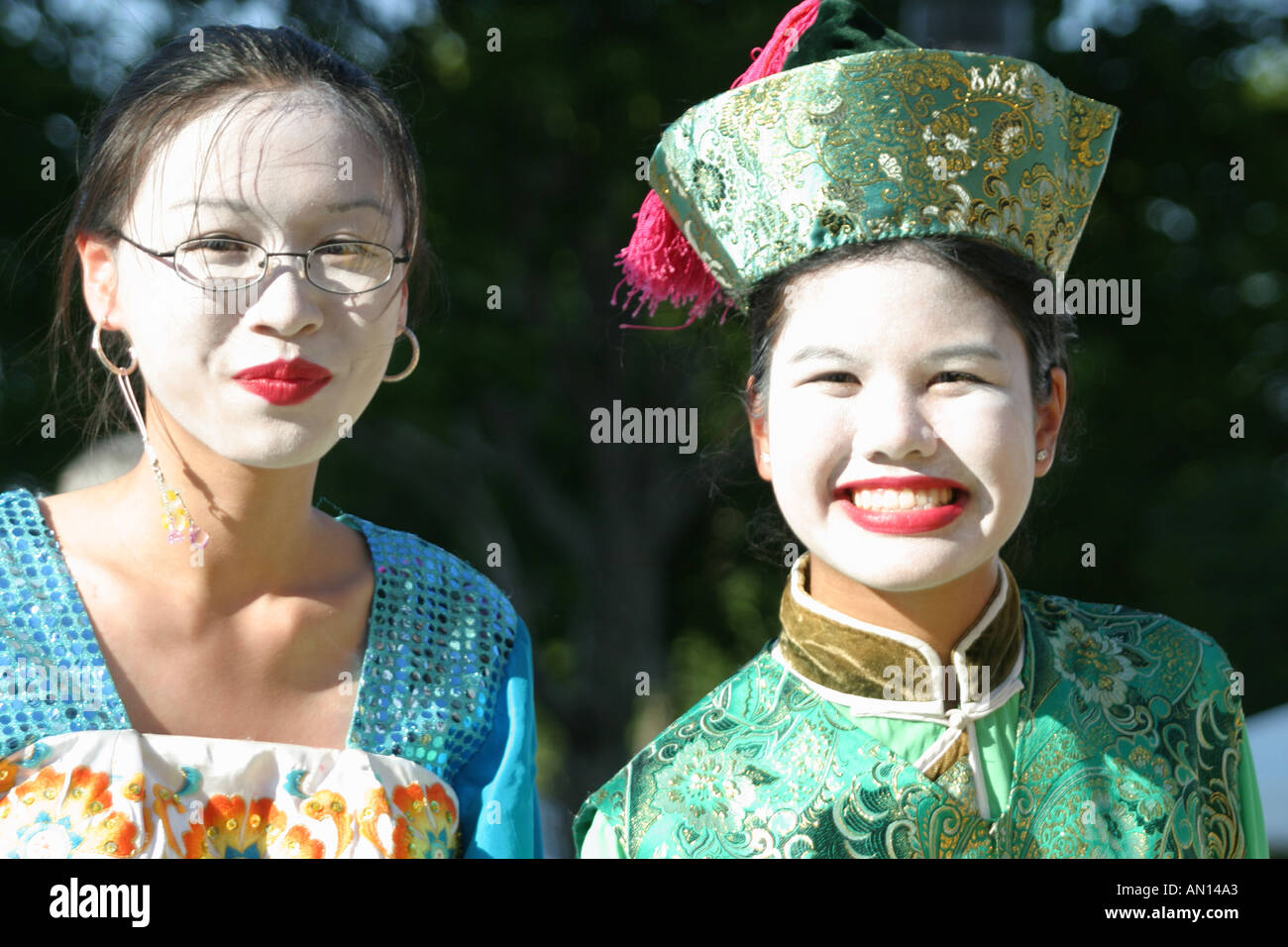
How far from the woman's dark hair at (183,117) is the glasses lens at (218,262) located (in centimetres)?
15

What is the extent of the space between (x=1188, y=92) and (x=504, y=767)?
17.2ft

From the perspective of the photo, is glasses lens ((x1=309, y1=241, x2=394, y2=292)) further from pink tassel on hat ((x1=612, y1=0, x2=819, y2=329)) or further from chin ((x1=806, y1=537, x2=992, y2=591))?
chin ((x1=806, y1=537, x2=992, y2=591))

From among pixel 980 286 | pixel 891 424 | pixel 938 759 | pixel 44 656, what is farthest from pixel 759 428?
pixel 44 656

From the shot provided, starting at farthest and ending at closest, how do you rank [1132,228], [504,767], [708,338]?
[1132,228] → [708,338] → [504,767]

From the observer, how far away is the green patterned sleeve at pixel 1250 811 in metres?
2.85

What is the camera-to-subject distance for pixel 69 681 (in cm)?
256

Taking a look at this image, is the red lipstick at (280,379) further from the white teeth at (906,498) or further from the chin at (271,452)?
the white teeth at (906,498)

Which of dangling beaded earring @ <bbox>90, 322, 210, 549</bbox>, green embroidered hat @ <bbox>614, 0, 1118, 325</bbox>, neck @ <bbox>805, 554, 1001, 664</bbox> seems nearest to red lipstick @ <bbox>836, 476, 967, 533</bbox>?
neck @ <bbox>805, 554, 1001, 664</bbox>

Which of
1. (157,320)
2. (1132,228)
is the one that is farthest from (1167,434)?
(157,320)

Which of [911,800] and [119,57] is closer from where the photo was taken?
[911,800]

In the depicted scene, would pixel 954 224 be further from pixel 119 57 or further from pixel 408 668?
pixel 119 57

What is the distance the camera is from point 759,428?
2826 mm

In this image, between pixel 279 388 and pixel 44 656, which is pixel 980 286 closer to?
pixel 279 388

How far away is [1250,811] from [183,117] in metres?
2.18
